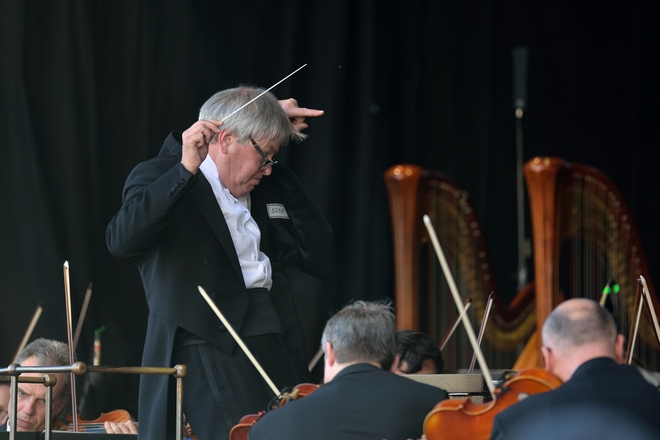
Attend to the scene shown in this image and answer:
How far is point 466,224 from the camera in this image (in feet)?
16.1

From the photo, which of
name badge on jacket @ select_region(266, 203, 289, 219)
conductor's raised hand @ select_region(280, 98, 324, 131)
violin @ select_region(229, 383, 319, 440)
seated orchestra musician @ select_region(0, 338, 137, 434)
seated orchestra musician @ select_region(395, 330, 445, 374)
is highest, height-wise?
conductor's raised hand @ select_region(280, 98, 324, 131)

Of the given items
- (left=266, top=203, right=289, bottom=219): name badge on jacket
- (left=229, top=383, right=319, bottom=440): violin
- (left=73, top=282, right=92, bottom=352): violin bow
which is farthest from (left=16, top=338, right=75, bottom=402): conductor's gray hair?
(left=229, top=383, right=319, bottom=440): violin

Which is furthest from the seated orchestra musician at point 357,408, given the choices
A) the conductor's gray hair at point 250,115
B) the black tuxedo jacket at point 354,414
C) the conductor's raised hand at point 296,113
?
the conductor's raised hand at point 296,113

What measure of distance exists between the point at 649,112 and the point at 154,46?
3.73 metres

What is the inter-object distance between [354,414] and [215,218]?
79cm

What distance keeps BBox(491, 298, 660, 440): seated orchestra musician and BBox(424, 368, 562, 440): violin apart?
0.22 ft

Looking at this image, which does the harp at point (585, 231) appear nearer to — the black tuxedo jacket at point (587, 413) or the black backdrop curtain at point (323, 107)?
the black backdrop curtain at point (323, 107)

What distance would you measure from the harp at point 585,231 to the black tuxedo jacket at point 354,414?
76.8 inches

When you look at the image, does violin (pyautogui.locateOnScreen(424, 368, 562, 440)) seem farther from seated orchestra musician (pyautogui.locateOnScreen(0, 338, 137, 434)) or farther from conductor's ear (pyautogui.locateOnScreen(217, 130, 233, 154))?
seated orchestra musician (pyautogui.locateOnScreen(0, 338, 137, 434))

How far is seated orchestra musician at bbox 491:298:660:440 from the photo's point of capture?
1988mm

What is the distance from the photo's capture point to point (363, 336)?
7.89 ft

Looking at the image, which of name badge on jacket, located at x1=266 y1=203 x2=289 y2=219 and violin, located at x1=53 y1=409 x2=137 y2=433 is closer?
name badge on jacket, located at x1=266 y1=203 x2=289 y2=219

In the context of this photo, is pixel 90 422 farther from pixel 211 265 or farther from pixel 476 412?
pixel 476 412

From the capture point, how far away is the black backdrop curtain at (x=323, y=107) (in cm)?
443
